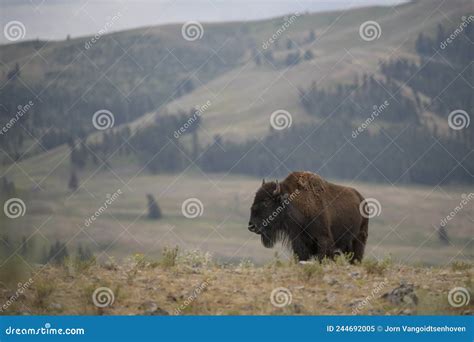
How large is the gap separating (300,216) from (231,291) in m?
4.83

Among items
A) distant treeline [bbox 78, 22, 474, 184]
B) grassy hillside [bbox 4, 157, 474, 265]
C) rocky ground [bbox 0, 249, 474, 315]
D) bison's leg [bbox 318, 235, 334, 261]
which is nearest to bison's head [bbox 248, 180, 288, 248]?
bison's leg [bbox 318, 235, 334, 261]

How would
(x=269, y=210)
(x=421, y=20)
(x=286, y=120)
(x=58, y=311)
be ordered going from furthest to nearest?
(x=421, y=20) → (x=286, y=120) → (x=269, y=210) → (x=58, y=311)

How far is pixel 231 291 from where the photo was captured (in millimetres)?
18531

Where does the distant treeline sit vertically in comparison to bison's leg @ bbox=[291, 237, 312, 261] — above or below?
above

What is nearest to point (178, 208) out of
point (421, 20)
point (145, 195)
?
point (145, 195)

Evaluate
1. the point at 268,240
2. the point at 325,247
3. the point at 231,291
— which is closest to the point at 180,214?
the point at 268,240

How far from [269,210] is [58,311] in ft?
21.3

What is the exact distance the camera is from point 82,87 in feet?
517

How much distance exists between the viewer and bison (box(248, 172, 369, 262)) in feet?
74.6

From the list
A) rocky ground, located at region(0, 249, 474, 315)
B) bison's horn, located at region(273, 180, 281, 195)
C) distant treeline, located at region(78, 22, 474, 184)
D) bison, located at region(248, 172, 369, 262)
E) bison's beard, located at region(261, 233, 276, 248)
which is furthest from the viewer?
distant treeline, located at region(78, 22, 474, 184)

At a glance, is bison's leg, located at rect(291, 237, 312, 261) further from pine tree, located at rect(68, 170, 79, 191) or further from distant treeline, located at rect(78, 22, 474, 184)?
distant treeline, located at rect(78, 22, 474, 184)

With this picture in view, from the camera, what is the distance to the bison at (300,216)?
22.7m

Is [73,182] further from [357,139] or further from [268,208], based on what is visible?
[268,208]

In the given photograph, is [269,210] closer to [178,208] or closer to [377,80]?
[178,208]
